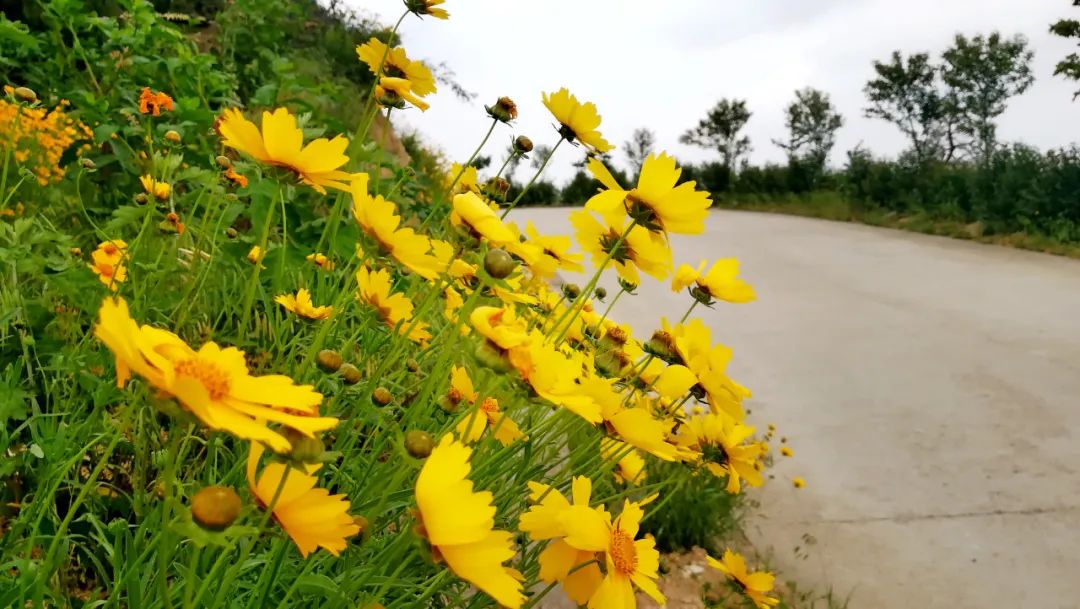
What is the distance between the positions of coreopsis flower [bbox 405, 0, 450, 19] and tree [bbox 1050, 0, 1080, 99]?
40.9 ft

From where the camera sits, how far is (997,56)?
61.2 feet

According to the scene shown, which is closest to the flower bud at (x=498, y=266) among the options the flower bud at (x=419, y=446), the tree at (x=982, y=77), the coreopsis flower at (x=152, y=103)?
the flower bud at (x=419, y=446)

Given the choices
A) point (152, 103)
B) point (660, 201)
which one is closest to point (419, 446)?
point (660, 201)

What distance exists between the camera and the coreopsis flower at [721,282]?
0.99 meters

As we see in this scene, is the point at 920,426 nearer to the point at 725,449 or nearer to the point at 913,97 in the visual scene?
the point at 725,449

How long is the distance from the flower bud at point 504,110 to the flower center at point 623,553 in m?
0.65

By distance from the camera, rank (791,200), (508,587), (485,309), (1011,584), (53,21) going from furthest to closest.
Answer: (791,200), (53,21), (1011,584), (485,309), (508,587)

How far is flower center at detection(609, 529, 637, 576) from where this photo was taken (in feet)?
2.12

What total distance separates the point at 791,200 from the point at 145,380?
14.8 metres

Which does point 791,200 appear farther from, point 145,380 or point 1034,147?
point 145,380

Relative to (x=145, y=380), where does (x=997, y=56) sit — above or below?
above

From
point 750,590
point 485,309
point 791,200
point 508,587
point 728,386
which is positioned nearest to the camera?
point 508,587

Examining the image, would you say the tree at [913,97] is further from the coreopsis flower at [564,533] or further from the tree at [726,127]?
the coreopsis flower at [564,533]

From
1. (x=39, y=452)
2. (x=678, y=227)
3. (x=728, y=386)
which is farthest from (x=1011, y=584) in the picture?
(x=39, y=452)
